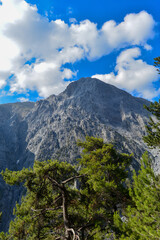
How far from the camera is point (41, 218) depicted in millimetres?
6457

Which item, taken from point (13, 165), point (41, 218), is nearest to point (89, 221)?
point (41, 218)

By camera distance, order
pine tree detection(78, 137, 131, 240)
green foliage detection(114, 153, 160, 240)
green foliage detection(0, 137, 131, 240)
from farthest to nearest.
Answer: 1. pine tree detection(78, 137, 131, 240)
2. green foliage detection(114, 153, 160, 240)
3. green foliage detection(0, 137, 131, 240)

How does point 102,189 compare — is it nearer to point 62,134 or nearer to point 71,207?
point 71,207

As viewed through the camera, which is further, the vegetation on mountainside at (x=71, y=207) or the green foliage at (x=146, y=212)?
the green foliage at (x=146, y=212)

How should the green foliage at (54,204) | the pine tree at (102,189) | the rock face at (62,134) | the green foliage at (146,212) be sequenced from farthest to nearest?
the rock face at (62,134), the pine tree at (102,189), the green foliage at (146,212), the green foliage at (54,204)

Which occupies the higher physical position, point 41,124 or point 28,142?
point 41,124

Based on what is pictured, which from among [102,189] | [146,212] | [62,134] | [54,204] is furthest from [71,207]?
[62,134]

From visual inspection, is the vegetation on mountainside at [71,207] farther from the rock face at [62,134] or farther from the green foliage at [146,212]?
the rock face at [62,134]

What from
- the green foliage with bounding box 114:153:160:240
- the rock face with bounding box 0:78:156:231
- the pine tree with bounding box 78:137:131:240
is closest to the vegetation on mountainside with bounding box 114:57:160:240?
the green foliage with bounding box 114:153:160:240

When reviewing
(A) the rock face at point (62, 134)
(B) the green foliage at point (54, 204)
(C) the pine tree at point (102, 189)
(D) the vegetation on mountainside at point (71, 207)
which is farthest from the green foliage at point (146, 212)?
(A) the rock face at point (62, 134)

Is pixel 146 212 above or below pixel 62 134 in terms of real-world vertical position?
below

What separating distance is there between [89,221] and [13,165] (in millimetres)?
163202

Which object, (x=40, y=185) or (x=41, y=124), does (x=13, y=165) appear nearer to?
(x=41, y=124)

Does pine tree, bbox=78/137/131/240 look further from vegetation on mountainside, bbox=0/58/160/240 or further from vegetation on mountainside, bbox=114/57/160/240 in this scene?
vegetation on mountainside, bbox=114/57/160/240
